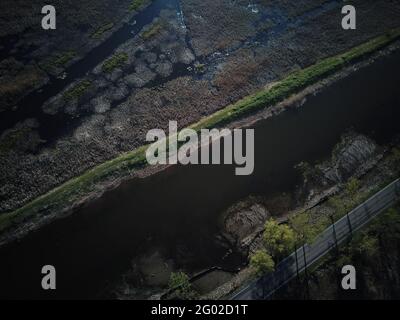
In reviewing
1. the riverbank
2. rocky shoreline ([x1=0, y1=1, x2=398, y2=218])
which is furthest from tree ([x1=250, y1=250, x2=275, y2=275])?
rocky shoreline ([x1=0, y1=1, x2=398, y2=218])

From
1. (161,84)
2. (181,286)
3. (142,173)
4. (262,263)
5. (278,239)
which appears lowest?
(181,286)

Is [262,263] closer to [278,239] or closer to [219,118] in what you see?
[278,239]

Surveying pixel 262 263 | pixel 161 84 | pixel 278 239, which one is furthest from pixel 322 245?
pixel 161 84

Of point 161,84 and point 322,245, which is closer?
point 322,245

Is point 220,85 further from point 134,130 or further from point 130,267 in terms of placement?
point 130,267

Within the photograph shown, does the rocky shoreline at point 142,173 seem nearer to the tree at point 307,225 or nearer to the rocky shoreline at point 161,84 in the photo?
the rocky shoreline at point 161,84

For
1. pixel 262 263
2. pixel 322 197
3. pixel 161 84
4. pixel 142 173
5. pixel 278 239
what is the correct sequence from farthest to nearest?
pixel 161 84 → pixel 142 173 → pixel 322 197 → pixel 278 239 → pixel 262 263

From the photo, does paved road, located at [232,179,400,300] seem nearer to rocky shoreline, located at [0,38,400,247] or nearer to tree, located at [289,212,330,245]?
tree, located at [289,212,330,245]
